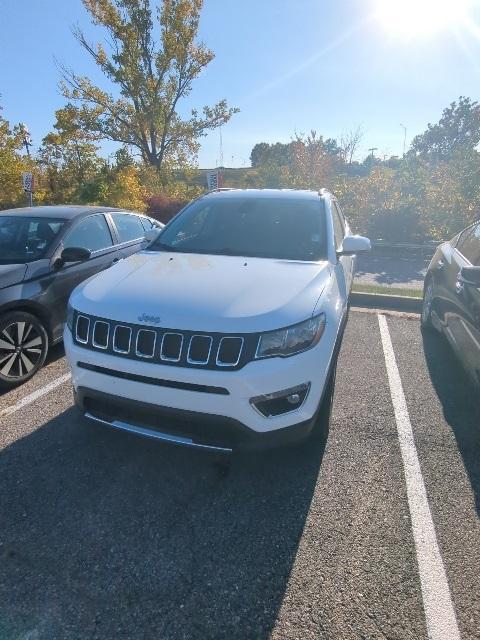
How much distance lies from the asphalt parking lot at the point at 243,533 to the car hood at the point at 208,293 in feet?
3.51

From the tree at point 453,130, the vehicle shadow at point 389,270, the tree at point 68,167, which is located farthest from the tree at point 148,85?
the tree at point 453,130

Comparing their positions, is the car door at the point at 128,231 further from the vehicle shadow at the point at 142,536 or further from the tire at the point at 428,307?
the tire at the point at 428,307

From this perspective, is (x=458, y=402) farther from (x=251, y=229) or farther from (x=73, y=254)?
(x=73, y=254)

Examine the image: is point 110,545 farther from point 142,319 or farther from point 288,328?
point 288,328

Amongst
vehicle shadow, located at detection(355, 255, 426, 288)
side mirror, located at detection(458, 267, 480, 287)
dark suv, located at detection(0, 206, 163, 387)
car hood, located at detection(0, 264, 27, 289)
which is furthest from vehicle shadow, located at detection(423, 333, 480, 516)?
car hood, located at detection(0, 264, 27, 289)

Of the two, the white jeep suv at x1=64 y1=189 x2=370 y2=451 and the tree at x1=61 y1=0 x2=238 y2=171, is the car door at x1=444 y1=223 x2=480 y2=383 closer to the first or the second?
the white jeep suv at x1=64 y1=189 x2=370 y2=451

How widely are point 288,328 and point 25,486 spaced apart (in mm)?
1935

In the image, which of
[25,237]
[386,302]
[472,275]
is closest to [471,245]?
[472,275]

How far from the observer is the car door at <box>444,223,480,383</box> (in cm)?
316

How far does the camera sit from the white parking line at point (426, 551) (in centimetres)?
177

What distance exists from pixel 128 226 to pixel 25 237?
145 cm

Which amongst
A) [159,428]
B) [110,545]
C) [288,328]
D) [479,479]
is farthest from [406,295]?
[110,545]

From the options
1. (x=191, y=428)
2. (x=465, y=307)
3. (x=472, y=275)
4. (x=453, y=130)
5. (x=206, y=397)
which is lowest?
(x=191, y=428)

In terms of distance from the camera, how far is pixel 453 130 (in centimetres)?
6112
